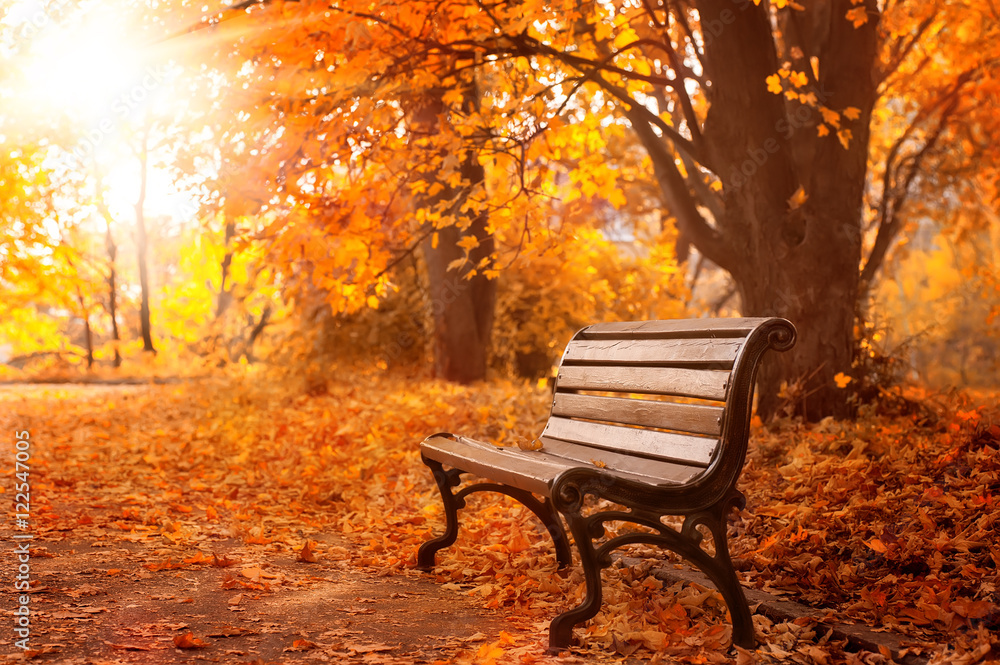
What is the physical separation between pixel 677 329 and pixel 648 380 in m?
0.25

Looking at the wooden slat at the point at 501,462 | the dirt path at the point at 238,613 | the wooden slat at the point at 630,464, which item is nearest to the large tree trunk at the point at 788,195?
the wooden slat at the point at 630,464

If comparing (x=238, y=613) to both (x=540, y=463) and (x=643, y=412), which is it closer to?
(x=540, y=463)

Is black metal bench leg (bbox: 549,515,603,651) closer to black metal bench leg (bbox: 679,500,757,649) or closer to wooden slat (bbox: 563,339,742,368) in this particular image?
black metal bench leg (bbox: 679,500,757,649)

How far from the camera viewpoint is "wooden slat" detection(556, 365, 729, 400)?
3047 millimetres

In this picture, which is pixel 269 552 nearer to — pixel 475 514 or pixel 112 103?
pixel 475 514

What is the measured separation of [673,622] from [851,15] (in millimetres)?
4335

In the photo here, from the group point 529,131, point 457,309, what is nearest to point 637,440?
point 529,131

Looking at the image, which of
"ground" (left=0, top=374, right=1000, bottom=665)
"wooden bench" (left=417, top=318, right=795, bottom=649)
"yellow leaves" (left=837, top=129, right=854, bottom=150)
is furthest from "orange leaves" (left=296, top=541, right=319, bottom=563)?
"yellow leaves" (left=837, top=129, right=854, bottom=150)

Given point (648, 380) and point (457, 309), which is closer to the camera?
point (648, 380)

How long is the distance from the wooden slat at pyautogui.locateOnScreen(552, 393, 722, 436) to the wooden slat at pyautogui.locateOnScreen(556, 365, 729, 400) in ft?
0.17

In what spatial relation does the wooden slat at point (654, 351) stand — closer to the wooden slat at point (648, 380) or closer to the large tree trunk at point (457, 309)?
the wooden slat at point (648, 380)

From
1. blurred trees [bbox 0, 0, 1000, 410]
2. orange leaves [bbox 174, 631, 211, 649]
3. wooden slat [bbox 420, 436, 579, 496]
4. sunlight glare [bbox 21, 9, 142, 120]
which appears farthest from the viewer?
sunlight glare [bbox 21, 9, 142, 120]

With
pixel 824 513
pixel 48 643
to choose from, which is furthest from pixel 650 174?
pixel 48 643

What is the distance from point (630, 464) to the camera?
11.0 feet
